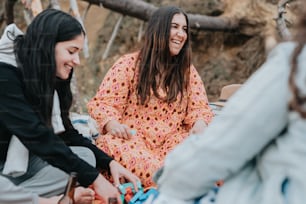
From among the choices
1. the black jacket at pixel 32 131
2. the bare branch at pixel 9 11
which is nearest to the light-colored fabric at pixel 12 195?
the black jacket at pixel 32 131

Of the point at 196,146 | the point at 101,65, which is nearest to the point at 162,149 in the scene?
the point at 196,146

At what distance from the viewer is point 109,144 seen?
9.62 feet

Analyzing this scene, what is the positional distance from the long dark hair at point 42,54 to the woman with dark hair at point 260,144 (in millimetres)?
981

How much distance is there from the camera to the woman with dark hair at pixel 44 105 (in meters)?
2.15

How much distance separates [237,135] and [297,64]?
200 mm

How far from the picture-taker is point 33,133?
213 cm

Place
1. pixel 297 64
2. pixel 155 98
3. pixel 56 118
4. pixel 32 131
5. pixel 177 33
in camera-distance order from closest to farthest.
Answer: pixel 297 64 → pixel 32 131 → pixel 56 118 → pixel 155 98 → pixel 177 33

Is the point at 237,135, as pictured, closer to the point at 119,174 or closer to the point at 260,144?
the point at 260,144

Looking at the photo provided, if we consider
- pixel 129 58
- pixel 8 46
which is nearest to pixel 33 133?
pixel 8 46

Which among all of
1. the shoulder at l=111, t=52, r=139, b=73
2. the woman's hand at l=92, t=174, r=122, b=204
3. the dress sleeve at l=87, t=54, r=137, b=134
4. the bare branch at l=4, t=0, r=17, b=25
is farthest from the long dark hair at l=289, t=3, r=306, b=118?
the bare branch at l=4, t=0, r=17, b=25

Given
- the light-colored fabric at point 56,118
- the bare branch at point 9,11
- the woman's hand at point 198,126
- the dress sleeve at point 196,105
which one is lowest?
the woman's hand at point 198,126

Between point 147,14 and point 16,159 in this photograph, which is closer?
point 16,159

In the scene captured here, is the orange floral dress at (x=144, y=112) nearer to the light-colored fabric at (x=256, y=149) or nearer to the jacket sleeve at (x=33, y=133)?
the jacket sleeve at (x=33, y=133)

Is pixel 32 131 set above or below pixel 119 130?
above
